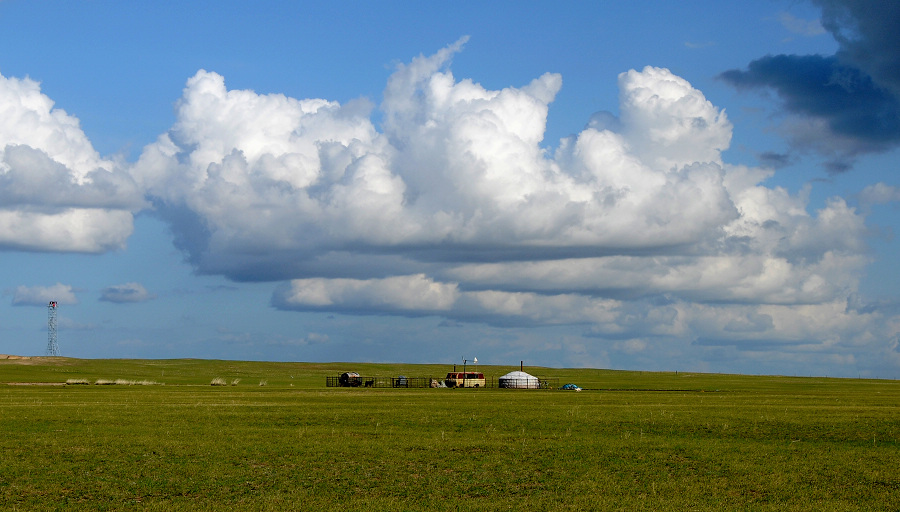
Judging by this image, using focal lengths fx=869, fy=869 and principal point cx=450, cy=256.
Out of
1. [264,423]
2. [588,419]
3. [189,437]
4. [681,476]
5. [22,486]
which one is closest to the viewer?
[22,486]

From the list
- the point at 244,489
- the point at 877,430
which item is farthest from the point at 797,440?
the point at 244,489

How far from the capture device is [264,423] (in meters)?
45.2

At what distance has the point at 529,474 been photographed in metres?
28.6

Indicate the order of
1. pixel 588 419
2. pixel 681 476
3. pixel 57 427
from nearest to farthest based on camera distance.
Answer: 1. pixel 681 476
2. pixel 57 427
3. pixel 588 419

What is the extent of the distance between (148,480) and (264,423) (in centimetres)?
1843

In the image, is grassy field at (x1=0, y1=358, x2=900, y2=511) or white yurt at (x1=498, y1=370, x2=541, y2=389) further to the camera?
white yurt at (x1=498, y1=370, x2=541, y2=389)

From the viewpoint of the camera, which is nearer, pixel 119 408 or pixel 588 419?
pixel 588 419

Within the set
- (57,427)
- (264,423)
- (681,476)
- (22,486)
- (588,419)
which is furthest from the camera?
(588,419)

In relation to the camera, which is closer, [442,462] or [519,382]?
[442,462]

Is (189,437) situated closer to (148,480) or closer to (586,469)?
(148,480)

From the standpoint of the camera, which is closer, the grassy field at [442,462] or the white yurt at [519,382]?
the grassy field at [442,462]

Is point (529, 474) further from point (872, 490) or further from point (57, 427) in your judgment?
point (57, 427)

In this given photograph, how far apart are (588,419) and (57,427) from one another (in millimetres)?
27534

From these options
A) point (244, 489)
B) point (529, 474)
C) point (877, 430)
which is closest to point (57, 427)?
point (244, 489)
